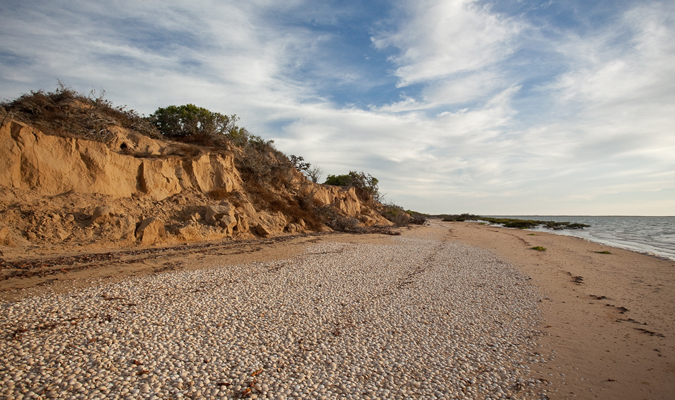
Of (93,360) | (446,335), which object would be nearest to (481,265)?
(446,335)

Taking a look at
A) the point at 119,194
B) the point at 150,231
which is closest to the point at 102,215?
the point at 150,231

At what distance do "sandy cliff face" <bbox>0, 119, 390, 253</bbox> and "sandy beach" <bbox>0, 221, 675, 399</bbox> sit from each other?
58.0 inches

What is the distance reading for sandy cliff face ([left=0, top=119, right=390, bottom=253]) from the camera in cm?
1080

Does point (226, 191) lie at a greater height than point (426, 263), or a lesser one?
greater

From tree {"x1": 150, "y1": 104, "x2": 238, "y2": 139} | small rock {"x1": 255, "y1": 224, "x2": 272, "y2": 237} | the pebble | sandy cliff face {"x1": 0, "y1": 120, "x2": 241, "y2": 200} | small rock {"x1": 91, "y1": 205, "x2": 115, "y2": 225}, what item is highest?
tree {"x1": 150, "y1": 104, "x2": 238, "y2": 139}

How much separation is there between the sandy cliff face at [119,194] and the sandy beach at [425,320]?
1474 mm

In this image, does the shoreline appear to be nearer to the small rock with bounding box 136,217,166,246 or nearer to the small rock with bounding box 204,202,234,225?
the small rock with bounding box 136,217,166,246

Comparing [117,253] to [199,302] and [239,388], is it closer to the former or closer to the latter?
[199,302]

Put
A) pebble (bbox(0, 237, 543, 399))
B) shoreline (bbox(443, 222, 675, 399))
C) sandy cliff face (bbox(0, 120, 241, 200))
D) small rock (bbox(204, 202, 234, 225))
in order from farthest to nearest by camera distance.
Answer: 1. small rock (bbox(204, 202, 234, 225))
2. sandy cliff face (bbox(0, 120, 241, 200))
3. shoreline (bbox(443, 222, 675, 399))
4. pebble (bbox(0, 237, 543, 399))

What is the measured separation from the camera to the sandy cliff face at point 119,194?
1080 cm

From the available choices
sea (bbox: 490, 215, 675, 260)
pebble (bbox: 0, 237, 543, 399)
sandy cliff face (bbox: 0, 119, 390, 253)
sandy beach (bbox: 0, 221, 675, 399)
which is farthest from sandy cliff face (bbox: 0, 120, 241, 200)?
sea (bbox: 490, 215, 675, 260)

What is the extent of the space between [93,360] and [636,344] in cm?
890

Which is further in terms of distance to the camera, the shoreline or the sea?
the sea

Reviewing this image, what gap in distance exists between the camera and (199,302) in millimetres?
6543
